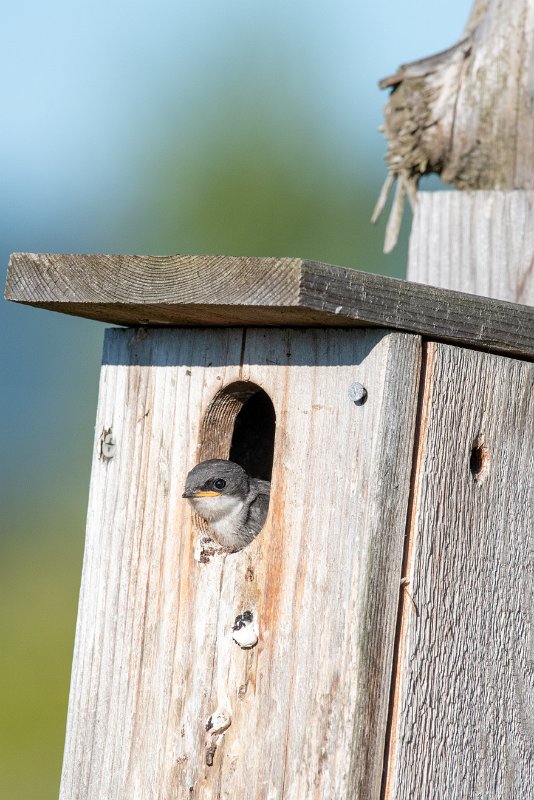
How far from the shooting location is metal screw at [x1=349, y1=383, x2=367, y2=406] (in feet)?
7.48

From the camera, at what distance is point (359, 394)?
2281 millimetres

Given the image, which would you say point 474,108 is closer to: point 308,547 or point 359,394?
point 359,394

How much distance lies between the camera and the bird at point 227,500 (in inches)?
101

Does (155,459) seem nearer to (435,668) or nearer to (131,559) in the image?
(131,559)

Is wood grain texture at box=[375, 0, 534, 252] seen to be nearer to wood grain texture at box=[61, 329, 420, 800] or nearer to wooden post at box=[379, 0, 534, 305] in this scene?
wooden post at box=[379, 0, 534, 305]

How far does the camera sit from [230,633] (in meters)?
2.48

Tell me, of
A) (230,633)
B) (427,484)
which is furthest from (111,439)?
(427,484)

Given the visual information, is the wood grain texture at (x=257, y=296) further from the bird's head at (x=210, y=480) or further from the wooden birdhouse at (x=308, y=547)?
the bird's head at (x=210, y=480)

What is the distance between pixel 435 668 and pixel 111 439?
925 mm

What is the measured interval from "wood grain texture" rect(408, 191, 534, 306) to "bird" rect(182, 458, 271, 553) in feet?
→ 2.39

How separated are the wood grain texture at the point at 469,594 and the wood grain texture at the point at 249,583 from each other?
0.20 ft

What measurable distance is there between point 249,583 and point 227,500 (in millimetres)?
248

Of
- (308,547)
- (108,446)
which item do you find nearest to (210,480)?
(108,446)

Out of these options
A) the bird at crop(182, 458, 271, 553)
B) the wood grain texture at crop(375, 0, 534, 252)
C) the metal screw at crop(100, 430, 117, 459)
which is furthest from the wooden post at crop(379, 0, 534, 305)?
the metal screw at crop(100, 430, 117, 459)
